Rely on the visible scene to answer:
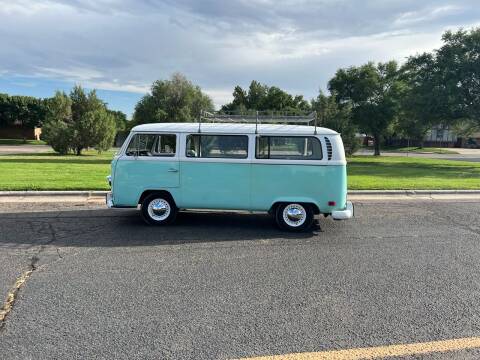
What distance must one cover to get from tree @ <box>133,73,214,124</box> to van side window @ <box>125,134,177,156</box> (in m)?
28.0

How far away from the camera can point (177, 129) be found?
729cm

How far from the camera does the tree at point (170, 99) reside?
36.0m

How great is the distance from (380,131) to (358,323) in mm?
35708

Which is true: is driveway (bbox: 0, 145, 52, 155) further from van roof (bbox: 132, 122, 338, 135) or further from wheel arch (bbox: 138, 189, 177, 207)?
van roof (bbox: 132, 122, 338, 135)

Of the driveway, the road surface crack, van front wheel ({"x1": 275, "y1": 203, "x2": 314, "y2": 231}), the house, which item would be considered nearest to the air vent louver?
van front wheel ({"x1": 275, "y1": 203, "x2": 314, "y2": 231})

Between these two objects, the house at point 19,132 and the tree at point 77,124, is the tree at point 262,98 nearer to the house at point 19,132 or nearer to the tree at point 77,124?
the tree at point 77,124

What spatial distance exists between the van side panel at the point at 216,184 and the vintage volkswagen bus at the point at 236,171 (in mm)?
17

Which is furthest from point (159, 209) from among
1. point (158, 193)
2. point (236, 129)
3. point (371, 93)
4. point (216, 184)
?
point (371, 93)

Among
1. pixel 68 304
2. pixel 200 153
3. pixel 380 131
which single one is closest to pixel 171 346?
pixel 68 304

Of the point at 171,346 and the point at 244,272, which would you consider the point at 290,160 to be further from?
the point at 171,346

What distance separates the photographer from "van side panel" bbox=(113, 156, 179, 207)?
723 cm

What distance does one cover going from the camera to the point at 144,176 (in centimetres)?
724

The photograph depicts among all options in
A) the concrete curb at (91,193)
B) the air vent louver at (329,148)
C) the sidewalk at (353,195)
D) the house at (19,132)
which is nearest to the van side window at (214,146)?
the air vent louver at (329,148)

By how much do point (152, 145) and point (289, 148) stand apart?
262cm
